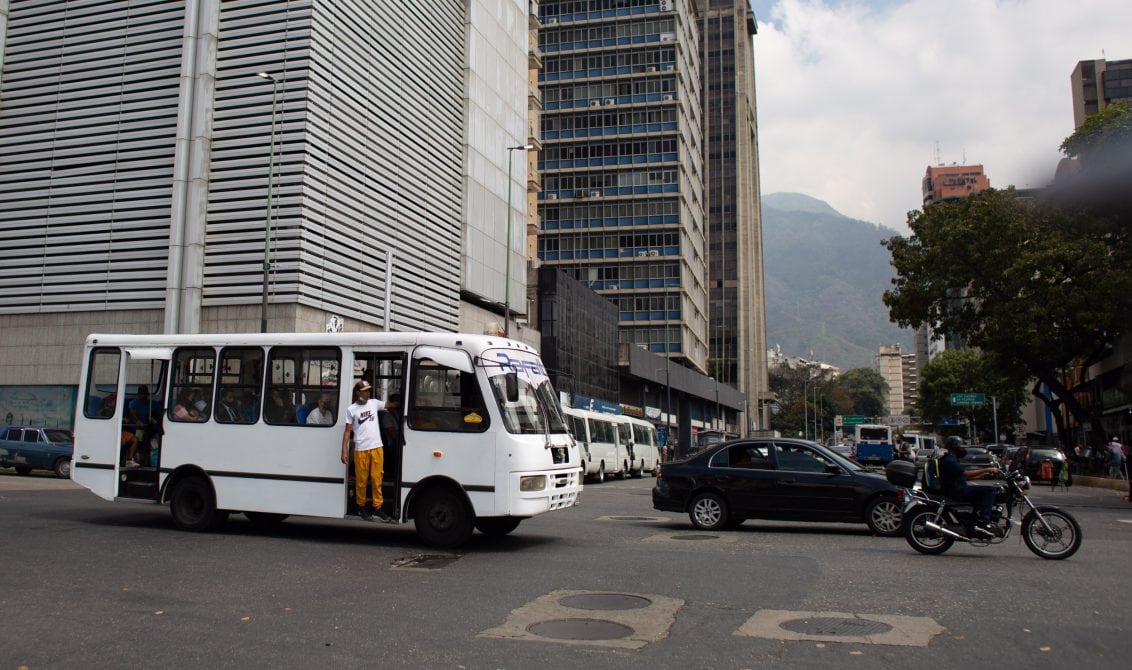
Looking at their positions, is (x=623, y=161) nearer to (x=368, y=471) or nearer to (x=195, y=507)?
(x=195, y=507)

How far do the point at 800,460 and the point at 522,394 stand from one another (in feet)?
16.6

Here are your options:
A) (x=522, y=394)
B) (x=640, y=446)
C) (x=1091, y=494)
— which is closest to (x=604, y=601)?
(x=522, y=394)

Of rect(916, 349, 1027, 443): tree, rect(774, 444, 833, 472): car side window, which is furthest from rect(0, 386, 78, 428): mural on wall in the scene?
rect(916, 349, 1027, 443): tree

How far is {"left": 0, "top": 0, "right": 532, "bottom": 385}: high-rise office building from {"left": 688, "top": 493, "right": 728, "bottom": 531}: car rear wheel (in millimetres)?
16342

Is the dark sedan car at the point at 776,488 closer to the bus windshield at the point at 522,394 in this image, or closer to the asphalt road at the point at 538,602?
the asphalt road at the point at 538,602

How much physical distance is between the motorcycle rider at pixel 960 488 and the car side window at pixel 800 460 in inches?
104

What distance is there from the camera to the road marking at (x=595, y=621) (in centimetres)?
647

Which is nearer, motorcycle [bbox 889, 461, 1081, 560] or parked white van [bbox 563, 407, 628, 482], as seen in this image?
motorcycle [bbox 889, 461, 1081, 560]

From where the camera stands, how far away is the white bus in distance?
36.6ft

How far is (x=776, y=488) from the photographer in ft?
45.6

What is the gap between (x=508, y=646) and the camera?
6.23m

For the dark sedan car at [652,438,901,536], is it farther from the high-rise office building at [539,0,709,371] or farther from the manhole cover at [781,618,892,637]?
the high-rise office building at [539,0,709,371]

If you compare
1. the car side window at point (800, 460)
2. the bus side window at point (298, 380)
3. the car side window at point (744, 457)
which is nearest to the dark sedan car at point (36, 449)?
the bus side window at point (298, 380)

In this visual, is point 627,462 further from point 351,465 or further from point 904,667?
point 904,667
